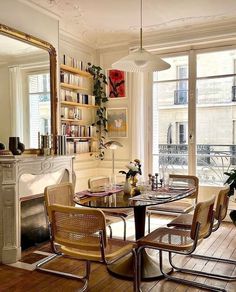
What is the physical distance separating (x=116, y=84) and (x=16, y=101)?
2.28 metres

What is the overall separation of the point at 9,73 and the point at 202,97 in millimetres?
2999

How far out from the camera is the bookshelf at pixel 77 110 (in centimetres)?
495

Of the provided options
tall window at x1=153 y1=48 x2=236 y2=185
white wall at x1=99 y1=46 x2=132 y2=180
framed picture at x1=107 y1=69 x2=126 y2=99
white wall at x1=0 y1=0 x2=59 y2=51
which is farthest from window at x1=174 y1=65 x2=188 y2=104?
white wall at x1=0 y1=0 x2=59 y2=51

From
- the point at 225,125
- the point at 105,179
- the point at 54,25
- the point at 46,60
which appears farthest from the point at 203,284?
the point at 54,25

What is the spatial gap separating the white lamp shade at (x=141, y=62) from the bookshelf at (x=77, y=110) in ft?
6.19

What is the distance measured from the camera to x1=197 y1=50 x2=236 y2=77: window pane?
4918 millimetres

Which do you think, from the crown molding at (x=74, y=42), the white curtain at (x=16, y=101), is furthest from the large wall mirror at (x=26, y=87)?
the crown molding at (x=74, y=42)

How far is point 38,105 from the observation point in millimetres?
4203

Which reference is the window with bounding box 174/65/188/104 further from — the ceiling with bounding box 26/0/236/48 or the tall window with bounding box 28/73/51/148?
the tall window with bounding box 28/73/51/148

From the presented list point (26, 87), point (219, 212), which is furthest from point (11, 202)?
point (219, 212)

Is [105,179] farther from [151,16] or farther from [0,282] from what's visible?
[151,16]

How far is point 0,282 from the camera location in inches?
114

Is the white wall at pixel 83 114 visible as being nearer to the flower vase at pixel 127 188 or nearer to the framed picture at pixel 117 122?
the framed picture at pixel 117 122

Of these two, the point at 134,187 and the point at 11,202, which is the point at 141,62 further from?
the point at 11,202
